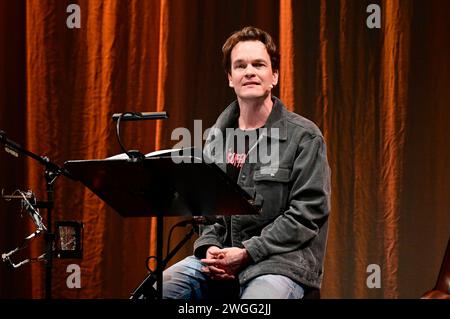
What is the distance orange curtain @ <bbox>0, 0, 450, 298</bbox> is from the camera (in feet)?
11.0

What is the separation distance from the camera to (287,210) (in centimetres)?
238

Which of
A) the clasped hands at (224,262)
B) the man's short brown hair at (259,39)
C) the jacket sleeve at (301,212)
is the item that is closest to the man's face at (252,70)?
the man's short brown hair at (259,39)

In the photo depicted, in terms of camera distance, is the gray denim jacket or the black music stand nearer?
the black music stand

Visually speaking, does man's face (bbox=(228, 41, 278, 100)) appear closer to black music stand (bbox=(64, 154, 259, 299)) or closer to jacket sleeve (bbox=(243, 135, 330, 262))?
jacket sleeve (bbox=(243, 135, 330, 262))

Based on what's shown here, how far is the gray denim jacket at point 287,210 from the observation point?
2.31 metres

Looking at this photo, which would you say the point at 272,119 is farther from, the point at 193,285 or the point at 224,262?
the point at 193,285

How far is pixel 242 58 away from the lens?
2.57 meters

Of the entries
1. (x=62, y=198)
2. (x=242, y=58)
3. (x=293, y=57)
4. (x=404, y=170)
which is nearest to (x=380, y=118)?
(x=404, y=170)

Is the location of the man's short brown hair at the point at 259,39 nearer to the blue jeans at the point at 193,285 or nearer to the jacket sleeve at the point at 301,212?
the jacket sleeve at the point at 301,212

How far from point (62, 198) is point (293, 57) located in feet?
4.22

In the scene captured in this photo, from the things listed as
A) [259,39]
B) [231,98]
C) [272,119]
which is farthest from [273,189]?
[231,98]

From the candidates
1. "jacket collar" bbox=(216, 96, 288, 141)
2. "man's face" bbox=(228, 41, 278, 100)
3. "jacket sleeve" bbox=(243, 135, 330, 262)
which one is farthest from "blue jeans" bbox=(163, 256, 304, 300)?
"man's face" bbox=(228, 41, 278, 100)

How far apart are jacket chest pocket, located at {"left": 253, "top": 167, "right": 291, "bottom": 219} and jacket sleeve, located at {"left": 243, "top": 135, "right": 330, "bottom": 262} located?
0.02m
